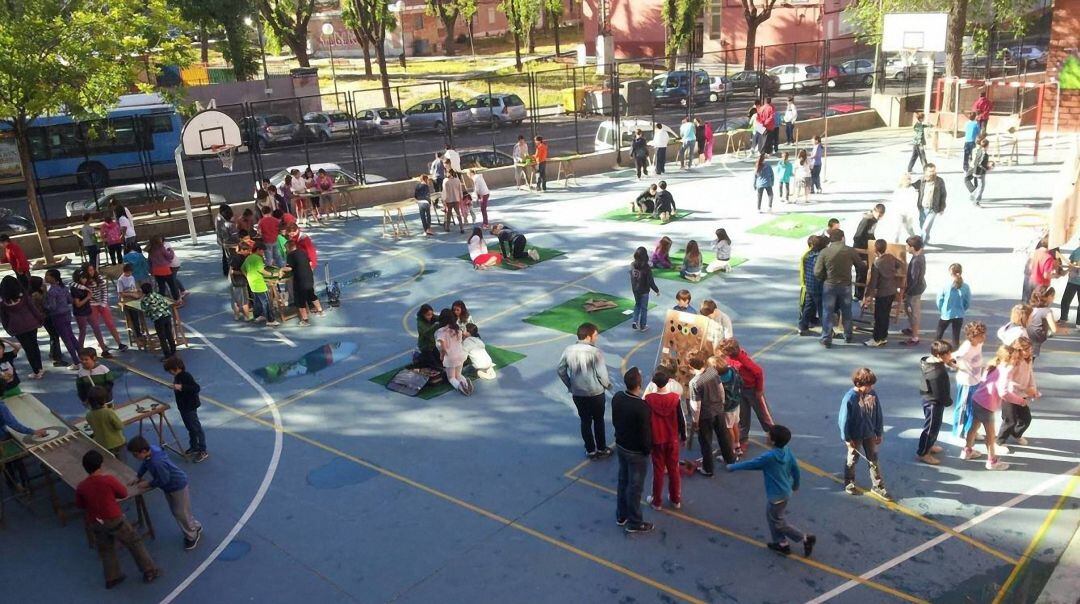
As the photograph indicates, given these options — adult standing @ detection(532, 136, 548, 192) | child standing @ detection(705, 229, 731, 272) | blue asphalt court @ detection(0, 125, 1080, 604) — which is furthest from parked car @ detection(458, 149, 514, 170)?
child standing @ detection(705, 229, 731, 272)

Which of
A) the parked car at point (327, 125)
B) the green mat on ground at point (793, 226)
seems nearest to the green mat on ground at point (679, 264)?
the green mat on ground at point (793, 226)

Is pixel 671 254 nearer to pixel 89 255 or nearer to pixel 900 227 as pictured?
pixel 900 227

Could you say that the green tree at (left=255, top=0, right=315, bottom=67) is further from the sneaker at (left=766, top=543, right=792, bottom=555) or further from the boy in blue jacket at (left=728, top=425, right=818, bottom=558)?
the sneaker at (left=766, top=543, right=792, bottom=555)

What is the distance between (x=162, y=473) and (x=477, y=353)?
5191mm

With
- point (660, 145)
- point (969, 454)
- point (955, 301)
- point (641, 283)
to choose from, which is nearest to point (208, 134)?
point (660, 145)

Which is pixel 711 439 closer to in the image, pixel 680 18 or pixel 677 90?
pixel 677 90

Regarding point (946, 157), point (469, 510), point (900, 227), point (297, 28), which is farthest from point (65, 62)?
point (297, 28)

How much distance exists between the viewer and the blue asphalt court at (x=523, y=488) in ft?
27.0

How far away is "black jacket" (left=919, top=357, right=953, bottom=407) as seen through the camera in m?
9.26

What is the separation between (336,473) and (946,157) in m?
24.3

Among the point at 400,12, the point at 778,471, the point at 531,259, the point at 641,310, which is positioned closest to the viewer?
the point at 778,471

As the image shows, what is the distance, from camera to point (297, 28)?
49.8 meters

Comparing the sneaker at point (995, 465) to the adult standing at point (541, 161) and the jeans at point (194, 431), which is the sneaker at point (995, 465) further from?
the adult standing at point (541, 161)

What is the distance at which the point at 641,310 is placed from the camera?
46.6 feet
